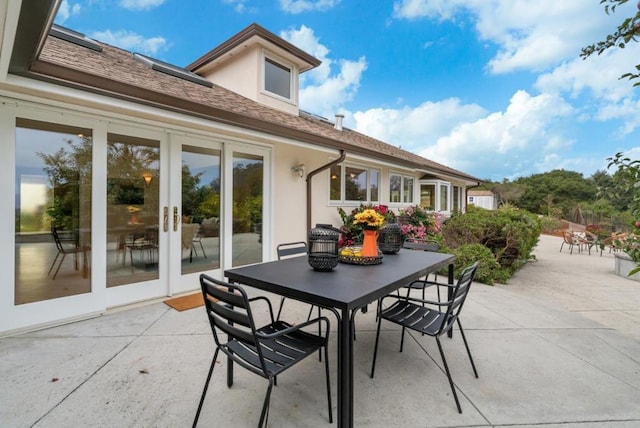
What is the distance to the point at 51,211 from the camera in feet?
11.3

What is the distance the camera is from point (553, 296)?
561 centimetres

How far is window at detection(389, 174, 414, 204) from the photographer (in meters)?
9.56

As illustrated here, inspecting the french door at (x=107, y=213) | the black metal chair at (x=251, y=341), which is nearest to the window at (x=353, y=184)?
the french door at (x=107, y=213)

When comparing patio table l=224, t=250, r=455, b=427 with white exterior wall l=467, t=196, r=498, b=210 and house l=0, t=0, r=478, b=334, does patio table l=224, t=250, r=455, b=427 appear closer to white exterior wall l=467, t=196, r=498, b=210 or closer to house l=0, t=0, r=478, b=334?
house l=0, t=0, r=478, b=334

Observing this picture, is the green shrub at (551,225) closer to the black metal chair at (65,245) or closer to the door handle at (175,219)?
the door handle at (175,219)

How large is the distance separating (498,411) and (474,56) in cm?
1449

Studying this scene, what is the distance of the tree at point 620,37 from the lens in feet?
5.85

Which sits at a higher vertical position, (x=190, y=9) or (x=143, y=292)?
(x=190, y=9)

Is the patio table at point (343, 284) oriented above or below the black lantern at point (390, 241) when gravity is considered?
below

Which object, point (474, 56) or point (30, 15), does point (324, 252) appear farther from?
point (474, 56)

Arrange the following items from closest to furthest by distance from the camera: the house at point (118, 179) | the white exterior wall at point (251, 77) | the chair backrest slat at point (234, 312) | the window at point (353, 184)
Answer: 1. the chair backrest slat at point (234, 312)
2. the house at point (118, 179)
3. the white exterior wall at point (251, 77)
4. the window at point (353, 184)

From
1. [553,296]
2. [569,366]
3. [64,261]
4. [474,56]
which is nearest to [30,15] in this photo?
[64,261]

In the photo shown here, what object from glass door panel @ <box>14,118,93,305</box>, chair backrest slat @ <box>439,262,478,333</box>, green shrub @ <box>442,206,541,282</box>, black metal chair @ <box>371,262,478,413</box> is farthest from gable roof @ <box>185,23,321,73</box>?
chair backrest slat @ <box>439,262,478,333</box>

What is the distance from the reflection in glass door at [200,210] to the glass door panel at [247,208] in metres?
0.33
